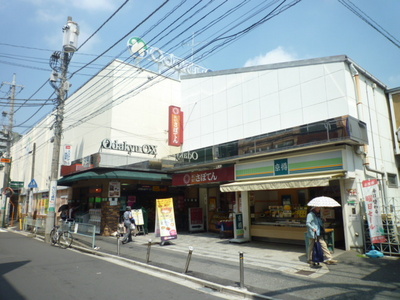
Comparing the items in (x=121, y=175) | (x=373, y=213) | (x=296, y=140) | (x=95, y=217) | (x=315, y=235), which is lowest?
(x=315, y=235)

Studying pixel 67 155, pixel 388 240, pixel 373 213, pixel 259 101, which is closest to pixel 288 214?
pixel 373 213

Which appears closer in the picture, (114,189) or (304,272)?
(304,272)

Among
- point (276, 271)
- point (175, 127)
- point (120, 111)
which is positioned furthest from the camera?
point (120, 111)

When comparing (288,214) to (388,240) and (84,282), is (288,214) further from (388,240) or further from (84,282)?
(84,282)

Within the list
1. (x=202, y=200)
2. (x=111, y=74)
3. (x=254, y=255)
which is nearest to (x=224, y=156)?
(x=254, y=255)

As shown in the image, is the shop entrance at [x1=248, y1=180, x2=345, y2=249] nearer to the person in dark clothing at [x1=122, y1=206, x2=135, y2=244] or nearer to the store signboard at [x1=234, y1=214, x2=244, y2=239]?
the store signboard at [x1=234, y1=214, x2=244, y2=239]

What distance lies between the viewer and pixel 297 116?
42.6 feet

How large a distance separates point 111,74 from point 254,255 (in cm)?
1599

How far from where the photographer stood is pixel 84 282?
7352 millimetres

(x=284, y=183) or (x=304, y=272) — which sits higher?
(x=284, y=183)

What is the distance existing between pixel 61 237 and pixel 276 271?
1145cm

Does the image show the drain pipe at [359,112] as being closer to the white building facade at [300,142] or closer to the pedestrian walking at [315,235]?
the white building facade at [300,142]

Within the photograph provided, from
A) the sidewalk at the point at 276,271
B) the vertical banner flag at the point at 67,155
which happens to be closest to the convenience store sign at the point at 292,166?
the sidewalk at the point at 276,271

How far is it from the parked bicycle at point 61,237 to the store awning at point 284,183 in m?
7.99
